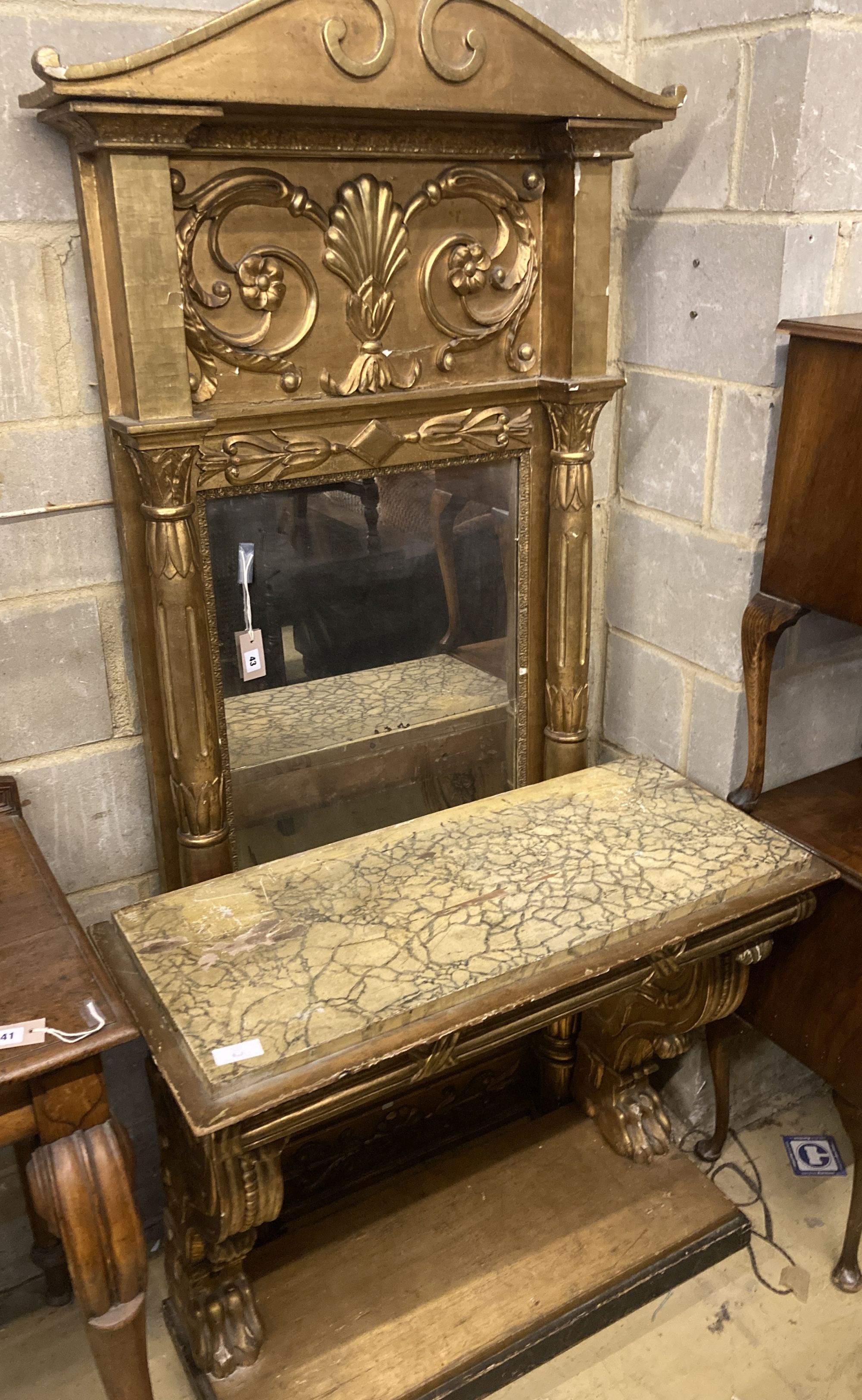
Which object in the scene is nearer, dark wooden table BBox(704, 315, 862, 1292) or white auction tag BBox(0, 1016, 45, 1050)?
white auction tag BBox(0, 1016, 45, 1050)

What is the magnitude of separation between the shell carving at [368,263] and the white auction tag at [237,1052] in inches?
33.7

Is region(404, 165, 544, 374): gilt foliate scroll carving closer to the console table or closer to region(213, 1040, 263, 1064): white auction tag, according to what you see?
the console table

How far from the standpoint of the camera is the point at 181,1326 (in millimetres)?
1631

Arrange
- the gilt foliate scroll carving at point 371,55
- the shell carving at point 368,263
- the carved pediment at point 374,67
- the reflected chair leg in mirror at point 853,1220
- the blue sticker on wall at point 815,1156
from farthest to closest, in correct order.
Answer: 1. the blue sticker on wall at point 815,1156
2. the reflected chair leg in mirror at point 853,1220
3. the shell carving at point 368,263
4. the gilt foliate scroll carving at point 371,55
5. the carved pediment at point 374,67

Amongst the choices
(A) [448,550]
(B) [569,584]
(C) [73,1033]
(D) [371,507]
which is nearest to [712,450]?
(B) [569,584]

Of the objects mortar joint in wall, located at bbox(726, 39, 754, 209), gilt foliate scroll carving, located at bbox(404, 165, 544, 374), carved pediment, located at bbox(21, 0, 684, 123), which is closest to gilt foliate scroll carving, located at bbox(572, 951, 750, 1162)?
gilt foliate scroll carving, located at bbox(404, 165, 544, 374)

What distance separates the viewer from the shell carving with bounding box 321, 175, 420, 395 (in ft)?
4.66

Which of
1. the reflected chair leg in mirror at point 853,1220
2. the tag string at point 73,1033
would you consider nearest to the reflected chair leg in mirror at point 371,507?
the tag string at point 73,1033

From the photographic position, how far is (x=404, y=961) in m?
1.33

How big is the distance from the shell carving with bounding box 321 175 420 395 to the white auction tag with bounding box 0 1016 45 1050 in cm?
89

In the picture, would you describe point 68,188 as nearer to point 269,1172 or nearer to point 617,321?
point 617,321

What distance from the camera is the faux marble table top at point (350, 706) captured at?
5.13ft

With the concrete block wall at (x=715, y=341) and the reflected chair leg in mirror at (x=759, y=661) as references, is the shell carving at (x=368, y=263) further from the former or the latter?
the reflected chair leg in mirror at (x=759, y=661)

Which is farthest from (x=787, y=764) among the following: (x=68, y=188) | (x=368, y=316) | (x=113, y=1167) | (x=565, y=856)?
(x=68, y=188)
